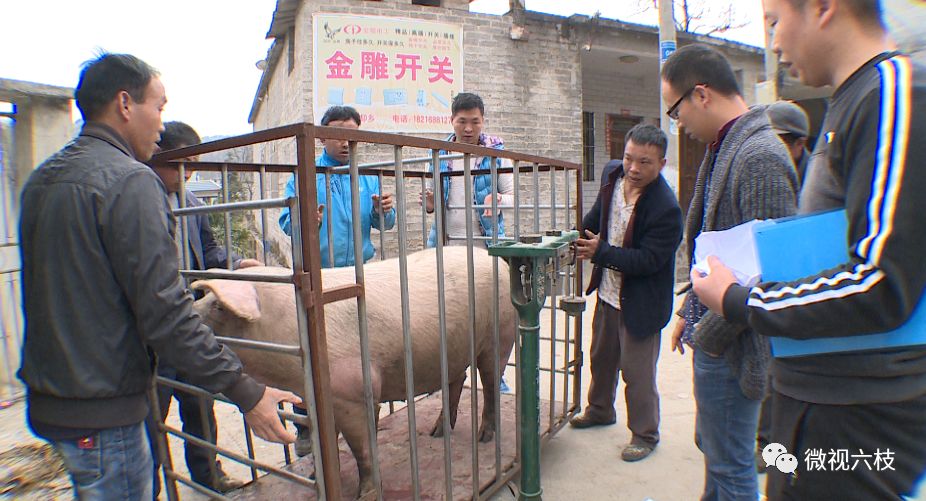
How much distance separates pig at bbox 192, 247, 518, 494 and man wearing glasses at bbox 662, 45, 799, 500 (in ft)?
3.11

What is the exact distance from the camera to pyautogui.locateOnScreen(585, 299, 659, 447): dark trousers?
306cm

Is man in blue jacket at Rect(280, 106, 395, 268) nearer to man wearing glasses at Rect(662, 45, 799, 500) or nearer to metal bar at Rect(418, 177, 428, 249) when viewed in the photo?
metal bar at Rect(418, 177, 428, 249)

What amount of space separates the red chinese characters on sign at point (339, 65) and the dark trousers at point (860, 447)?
21.0 feet

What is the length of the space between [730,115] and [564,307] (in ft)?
4.49

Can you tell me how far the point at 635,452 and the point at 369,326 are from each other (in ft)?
5.96

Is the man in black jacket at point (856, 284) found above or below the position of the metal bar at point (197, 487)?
above

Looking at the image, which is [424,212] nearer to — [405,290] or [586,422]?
[405,290]

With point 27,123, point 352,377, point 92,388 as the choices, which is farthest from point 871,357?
point 27,123

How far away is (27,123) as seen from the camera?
13.7ft

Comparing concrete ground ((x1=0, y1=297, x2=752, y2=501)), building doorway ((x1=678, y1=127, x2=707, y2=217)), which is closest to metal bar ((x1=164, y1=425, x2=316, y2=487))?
concrete ground ((x1=0, y1=297, x2=752, y2=501))

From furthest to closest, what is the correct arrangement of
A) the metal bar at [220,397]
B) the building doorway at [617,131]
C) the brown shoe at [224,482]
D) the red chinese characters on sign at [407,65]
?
the building doorway at [617,131] → the red chinese characters on sign at [407,65] → the brown shoe at [224,482] → the metal bar at [220,397]

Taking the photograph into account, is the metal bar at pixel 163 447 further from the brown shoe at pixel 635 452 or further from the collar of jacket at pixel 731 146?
the brown shoe at pixel 635 452

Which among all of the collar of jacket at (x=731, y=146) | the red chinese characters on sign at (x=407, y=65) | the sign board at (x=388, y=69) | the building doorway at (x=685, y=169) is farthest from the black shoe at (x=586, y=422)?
the building doorway at (x=685, y=169)

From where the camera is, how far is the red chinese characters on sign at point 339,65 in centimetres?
656
